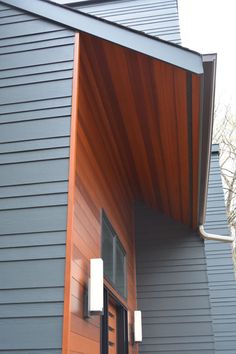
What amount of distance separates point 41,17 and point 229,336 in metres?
5.48

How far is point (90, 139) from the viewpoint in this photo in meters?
3.44

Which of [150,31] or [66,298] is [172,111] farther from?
[150,31]

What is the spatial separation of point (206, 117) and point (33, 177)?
1493 millimetres

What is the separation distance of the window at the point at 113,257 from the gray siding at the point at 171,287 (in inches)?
44.1

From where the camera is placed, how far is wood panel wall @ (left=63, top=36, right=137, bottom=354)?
8.13 ft

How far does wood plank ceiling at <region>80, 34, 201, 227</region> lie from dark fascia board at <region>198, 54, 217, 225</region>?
0.08 metres

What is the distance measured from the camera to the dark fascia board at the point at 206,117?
9.44 ft

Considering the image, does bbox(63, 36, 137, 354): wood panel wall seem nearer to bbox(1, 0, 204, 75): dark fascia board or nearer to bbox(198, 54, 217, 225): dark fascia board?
bbox(1, 0, 204, 75): dark fascia board

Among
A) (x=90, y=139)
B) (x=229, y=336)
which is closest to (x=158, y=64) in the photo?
(x=90, y=139)

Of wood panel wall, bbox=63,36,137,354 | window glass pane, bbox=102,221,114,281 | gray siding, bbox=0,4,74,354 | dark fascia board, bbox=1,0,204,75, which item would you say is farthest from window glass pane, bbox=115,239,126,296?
dark fascia board, bbox=1,0,204,75

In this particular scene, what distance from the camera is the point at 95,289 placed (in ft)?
9.00

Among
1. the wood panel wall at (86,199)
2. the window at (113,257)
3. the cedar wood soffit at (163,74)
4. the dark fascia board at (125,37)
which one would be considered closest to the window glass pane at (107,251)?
the window at (113,257)

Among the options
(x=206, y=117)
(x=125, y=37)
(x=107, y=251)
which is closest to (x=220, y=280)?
(x=107, y=251)

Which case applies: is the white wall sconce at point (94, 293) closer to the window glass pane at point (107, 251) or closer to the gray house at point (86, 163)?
the gray house at point (86, 163)
